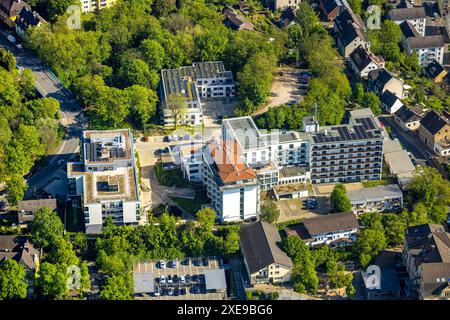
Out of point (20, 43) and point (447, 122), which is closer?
point (447, 122)

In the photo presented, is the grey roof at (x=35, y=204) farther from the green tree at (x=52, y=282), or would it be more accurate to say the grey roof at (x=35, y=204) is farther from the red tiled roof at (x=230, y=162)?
the red tiled roof at (x=230, y=162)

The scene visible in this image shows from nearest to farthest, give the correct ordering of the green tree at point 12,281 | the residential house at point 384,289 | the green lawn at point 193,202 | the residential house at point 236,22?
the green tree at point 12,281
the residential house at point 384,289
the green lawn at point 193,202
the residential house at point 236,22

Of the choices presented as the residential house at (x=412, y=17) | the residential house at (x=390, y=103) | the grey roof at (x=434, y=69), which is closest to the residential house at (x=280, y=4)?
the residential house at (x=412, y=17)

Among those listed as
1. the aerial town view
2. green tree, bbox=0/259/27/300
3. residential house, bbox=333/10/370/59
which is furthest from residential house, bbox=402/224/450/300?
residential house, bbox=333/10/370/59

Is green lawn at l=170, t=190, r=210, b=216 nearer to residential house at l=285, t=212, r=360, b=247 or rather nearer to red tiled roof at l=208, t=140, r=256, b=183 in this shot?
red tiled roof at l=208, t=140, r=256, b=183

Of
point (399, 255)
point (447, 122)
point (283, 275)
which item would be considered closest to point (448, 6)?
point (447, 122)

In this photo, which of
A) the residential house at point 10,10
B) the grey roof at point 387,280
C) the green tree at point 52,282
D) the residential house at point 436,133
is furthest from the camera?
the residential house at point 10,10

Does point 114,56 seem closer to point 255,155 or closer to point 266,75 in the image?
point 266,75
